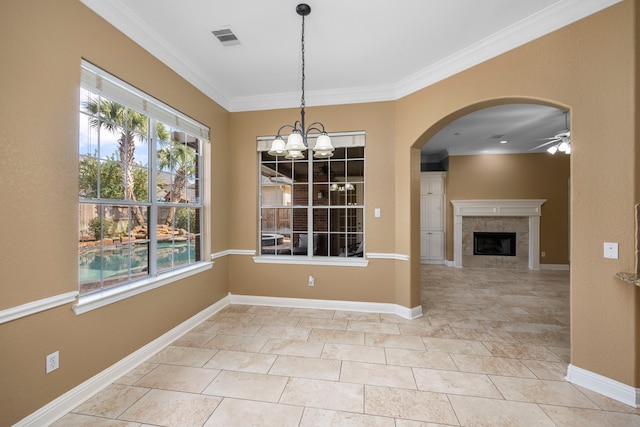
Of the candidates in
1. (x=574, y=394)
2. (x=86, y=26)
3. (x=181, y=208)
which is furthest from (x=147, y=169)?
(x=574, y=394)

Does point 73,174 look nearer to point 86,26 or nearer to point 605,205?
point 86,26

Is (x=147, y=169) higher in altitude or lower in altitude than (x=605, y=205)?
higher

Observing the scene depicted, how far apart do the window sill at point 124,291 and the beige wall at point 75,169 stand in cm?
7

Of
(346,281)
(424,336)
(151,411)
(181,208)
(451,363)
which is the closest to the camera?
(151,411)

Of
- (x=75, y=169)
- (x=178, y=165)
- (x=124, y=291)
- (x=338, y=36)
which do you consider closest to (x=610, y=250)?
(x=338, y=36)

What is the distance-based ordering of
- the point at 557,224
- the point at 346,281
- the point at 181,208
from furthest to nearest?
the point at 557,224 → the point at 346,281 → the point at 181,208

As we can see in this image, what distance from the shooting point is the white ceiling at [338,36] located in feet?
7.39

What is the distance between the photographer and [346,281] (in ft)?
12.8

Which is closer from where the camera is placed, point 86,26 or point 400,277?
point 86,26

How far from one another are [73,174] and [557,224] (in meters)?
9.10

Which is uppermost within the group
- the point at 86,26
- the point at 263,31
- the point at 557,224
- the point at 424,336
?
the point at 263,31

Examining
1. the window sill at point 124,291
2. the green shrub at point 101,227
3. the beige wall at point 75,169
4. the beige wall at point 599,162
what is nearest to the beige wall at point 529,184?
the beige wall at point 75,169

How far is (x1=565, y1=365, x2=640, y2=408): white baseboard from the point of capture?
1938 millimetres

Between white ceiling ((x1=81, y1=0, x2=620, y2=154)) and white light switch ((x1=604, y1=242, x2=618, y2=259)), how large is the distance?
180 centimetres
